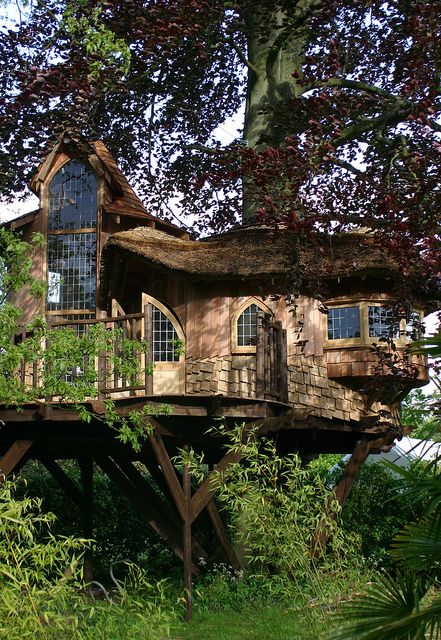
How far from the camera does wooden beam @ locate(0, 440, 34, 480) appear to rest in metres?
15.9

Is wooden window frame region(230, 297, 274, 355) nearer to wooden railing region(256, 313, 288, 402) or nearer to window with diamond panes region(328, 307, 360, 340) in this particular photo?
window with diamond panes region(328, 307, 360, 340)

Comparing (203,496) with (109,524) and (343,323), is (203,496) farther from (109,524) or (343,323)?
(109,524)

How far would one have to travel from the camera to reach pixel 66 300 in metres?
19.8

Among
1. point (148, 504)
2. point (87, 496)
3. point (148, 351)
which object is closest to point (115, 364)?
point (148, 351)

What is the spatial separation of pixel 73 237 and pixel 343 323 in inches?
230

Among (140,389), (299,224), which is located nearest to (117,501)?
(140,389)

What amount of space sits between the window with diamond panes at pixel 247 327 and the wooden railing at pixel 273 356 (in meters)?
1.35

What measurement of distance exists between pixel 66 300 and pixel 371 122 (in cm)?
738

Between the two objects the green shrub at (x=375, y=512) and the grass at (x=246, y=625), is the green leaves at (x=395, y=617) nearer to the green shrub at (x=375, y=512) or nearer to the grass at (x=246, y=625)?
the grass at (x=246, y=625)

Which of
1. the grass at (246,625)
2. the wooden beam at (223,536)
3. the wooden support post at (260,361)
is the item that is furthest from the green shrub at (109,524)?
the wooden support post at (260,361)

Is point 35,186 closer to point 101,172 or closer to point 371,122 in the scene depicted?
point 101,172

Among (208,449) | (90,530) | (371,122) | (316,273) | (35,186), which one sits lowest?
(90,530)

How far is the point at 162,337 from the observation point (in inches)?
734

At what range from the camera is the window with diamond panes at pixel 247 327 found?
18.5 meters
